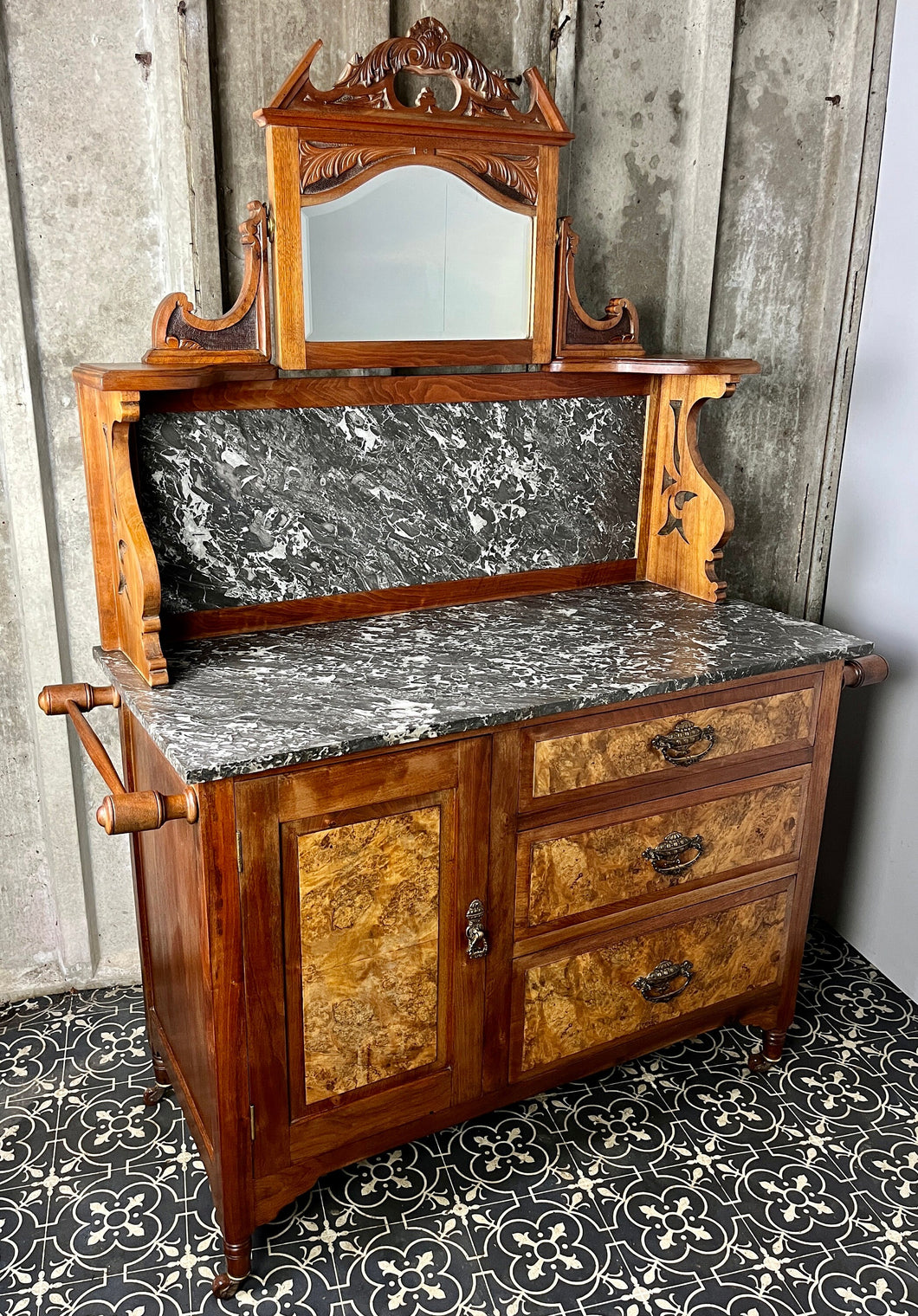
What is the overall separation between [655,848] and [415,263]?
1.28 meters

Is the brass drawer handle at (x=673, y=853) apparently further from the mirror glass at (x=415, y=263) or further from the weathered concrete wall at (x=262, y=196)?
the mirror glass at (x=415, y=263)

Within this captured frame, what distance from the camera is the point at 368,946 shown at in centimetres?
186

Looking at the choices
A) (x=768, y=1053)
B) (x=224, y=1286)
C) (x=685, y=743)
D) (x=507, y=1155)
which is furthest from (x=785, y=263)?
(x=224, y=1286)

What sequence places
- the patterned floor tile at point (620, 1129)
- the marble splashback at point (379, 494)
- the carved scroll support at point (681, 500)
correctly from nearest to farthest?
1. the marble splashback at point (379, 494)
2. the patterned floor tile at point (620, 1129)
3. the carved scroll support at point (681, 500)

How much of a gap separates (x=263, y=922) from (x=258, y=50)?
67.8 inches

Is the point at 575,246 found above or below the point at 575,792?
above

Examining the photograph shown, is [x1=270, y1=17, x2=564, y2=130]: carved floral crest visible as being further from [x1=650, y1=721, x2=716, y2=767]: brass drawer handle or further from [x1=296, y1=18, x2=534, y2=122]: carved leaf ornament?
[x1=650, y1=721, x2=716, y2=767]: brass drawer handle

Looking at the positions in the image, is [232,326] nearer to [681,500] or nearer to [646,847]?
[681,500]

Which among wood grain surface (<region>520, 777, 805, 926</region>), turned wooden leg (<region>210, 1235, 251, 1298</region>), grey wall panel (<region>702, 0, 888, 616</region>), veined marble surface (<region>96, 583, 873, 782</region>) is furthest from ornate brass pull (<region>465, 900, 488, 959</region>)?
grey wall panel (<region>702, 0, 888, 616</region>)

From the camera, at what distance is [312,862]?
176 cm

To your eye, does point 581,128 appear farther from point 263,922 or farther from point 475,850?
point 263,922

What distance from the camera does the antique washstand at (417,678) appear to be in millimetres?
1790

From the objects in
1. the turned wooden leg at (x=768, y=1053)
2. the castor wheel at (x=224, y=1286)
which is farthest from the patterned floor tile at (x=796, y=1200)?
the castor wheel at (x=224, y=1286)

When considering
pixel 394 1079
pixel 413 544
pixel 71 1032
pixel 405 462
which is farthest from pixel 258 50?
pixel 71 1032
